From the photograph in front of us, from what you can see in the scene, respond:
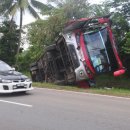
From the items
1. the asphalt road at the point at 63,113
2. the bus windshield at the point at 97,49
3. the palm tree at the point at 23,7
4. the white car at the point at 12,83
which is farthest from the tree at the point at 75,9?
the asphalt road at the point at 63,113

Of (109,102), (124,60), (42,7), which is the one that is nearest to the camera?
(109,102)

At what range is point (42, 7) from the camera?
33656 mm

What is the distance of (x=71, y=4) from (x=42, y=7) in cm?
942

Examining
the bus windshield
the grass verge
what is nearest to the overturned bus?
the bus windshield

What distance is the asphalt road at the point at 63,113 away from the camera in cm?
782

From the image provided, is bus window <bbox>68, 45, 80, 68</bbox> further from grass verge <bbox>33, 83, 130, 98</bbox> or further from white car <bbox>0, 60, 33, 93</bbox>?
white car <bbox>0, 60, 33, 93</bbox>

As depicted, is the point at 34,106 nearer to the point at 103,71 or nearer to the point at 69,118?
the point at 69,118

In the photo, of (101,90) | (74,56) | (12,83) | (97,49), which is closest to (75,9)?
(74,56)

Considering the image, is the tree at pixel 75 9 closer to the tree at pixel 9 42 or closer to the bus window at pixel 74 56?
the bus window at pixel 74 56

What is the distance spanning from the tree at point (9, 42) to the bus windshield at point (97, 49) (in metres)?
19.2

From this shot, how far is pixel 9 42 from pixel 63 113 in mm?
26883

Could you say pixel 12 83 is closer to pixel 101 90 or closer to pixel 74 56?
pixel 101 90

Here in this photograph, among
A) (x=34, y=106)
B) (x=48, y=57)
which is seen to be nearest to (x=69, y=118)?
(x=34, y=106)

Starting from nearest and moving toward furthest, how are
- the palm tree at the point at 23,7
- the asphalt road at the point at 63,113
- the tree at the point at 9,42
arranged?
the asphalt road at the point at 63,113 → the palm tree at the point at 23,7 → the tree at the point at 9,42
